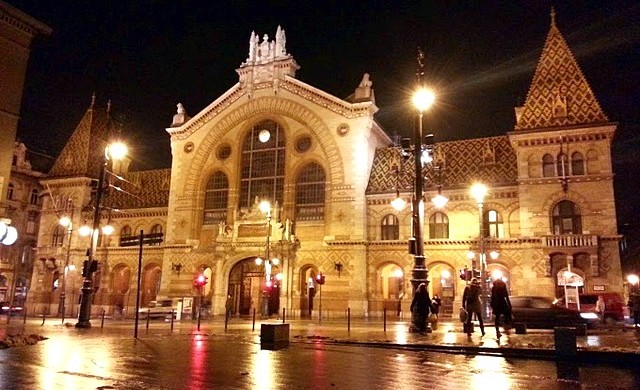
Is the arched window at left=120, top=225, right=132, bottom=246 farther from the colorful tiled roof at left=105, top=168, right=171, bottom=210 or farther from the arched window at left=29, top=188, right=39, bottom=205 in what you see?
the arched window at left=29, top=188, right=39, bottom=205

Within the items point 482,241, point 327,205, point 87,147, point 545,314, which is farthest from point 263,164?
point 545,314

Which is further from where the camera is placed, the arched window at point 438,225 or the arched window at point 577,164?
the arched window at point 438,225

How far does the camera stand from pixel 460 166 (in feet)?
122

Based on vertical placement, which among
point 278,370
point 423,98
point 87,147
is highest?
point 87,147

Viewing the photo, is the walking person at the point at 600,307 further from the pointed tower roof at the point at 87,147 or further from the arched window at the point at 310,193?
the pointed tower roof at the point at 87,147

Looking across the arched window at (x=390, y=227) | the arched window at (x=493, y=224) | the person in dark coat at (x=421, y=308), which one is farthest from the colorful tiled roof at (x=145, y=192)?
the person in dark coat at (x=421, y=308)

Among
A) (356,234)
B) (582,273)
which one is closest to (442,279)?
(356,234)

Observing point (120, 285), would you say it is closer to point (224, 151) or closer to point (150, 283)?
point (150, 283)

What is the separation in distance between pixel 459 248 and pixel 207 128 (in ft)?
74.7

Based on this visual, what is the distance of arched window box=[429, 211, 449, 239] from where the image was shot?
118 ft

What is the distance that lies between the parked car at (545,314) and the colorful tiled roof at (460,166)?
1126 cm

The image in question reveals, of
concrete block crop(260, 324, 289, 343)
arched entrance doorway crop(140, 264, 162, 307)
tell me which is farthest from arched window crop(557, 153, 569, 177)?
arched entrance doorway crop(140, 264, 162, 307)

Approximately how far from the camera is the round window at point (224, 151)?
43.8 metres

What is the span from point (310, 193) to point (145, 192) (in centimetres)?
1744
